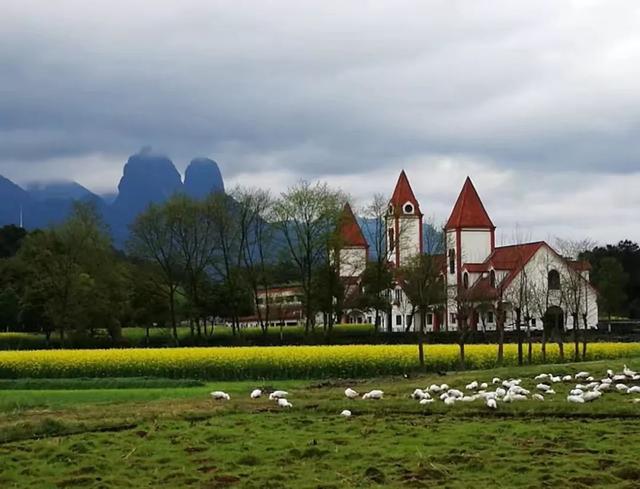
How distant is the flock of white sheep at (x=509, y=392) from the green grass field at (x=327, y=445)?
0.33m

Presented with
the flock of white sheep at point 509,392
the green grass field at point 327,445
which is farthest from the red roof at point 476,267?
the green grass field at point 327,445

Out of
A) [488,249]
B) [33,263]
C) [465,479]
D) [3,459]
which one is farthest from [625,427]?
[488,249]

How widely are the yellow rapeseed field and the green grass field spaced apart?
1676 cm

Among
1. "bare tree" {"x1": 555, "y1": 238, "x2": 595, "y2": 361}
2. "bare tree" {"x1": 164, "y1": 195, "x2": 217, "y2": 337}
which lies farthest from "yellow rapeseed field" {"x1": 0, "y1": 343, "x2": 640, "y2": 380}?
"bare tree" {"x1": 164, "y1": 195, "x2": 217, "y2": 337}

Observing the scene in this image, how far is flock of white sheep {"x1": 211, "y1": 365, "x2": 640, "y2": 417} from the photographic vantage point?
62.7ft

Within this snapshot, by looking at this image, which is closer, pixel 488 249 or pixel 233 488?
pixel 233 488

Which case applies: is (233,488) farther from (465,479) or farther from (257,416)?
(257,416)

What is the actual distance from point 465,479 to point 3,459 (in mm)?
7134

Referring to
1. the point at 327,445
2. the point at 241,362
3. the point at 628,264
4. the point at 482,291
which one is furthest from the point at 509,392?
the point at 628,264

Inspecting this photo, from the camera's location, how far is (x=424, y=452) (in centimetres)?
1314

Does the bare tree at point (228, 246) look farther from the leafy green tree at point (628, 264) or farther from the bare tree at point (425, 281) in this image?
the leafy green tree at point (628, 264)

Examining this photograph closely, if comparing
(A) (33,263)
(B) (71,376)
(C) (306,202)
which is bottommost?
(B) (71,376)

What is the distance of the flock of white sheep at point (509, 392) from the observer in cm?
1912

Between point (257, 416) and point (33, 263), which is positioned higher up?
point (33, 263)
